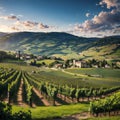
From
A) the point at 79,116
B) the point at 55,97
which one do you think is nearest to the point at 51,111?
the point at 79,116

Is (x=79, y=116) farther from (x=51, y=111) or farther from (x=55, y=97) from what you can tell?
(x=55, y=97)

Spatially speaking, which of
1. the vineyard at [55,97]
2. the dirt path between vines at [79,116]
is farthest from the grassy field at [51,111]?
the vineyard at [55,97]

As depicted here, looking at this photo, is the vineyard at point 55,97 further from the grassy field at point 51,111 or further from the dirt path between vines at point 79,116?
the grassy field at point 51,111

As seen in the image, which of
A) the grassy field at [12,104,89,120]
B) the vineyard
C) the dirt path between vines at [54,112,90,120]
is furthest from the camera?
the vineyard

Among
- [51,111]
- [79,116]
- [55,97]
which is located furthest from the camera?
[55,97]

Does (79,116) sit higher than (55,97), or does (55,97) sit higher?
(55,97)

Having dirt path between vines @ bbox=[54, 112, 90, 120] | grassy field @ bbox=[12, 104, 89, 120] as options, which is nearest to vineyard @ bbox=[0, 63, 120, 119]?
dirt path between vines @ bbox=[54, 112, 90, 120]

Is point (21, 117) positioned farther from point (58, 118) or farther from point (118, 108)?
point (118, 108)

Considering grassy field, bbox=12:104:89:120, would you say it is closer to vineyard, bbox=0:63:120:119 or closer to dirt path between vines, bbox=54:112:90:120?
dirt path between vines, bbox=54:112:90:120

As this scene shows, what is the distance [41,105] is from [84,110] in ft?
62.3

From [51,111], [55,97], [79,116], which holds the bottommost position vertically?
[79,116]

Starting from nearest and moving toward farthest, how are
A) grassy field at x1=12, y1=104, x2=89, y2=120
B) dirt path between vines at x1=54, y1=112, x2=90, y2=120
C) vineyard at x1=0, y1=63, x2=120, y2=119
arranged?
grassy field at x1=12, y1=104, x2=89, y2=120 → dirt path between vines at x1=54, y1=112, x2=90, y2=120 → vineyard at x1=0, y1=63, x2=120, y2=119

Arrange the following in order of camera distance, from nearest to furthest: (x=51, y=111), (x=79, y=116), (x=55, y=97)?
1. (x=79, y=116)
2. (x=51, y=111)
3. (x=55, y=97)

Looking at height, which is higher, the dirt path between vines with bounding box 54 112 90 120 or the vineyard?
the vineyard
